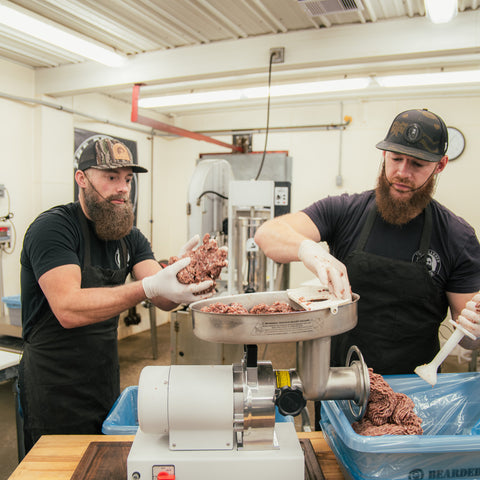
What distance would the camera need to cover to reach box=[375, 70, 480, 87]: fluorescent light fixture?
3.36 meters

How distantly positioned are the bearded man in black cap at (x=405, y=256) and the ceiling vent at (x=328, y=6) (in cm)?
140

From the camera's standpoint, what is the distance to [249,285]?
3828mm

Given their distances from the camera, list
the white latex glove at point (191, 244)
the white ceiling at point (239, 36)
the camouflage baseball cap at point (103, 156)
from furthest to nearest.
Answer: the white ceiling at point (239, 36) < the camouflage baseball cap at point (103, 156) < the white latex glove at point (191, 244)

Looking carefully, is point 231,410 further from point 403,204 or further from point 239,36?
point 239,36

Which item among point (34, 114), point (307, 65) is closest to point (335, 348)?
point (307, 65)

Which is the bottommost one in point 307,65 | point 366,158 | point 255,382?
point 255,382

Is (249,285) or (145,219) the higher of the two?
(145,219)

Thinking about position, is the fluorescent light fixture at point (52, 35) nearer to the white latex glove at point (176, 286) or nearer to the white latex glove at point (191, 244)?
the white latex glove at point (191, 244)

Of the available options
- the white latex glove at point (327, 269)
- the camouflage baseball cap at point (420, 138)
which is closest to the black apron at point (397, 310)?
the camouflage baseball cap at point (420, 138)

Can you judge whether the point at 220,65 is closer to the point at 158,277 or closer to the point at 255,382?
the point at 158,277

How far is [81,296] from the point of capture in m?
1.54

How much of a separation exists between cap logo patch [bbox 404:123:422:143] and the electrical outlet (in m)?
2.00

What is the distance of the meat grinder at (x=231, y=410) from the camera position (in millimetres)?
1031

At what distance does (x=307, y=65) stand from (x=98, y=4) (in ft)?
5.25
